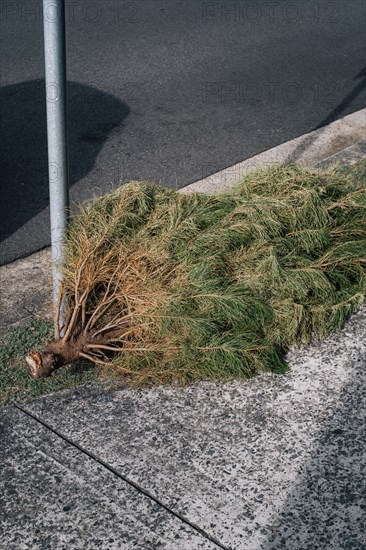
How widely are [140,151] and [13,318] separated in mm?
2428

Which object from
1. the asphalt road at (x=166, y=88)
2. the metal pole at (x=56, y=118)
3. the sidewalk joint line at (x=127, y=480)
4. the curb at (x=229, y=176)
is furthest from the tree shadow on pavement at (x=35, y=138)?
the sidewalk joint line at (x=127, y=480)

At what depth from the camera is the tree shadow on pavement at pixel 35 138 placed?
555 centimetres

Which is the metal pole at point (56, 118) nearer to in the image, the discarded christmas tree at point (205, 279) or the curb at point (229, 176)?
the discarded christmas tree at point (205, 279)

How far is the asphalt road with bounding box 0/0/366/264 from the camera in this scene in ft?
19.9

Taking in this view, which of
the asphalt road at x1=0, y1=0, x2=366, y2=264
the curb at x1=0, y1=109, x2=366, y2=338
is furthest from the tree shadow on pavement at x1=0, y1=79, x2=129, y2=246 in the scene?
the curb at x1=0, y1=109, x2=366, y2=338

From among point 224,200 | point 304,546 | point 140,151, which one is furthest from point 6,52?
point 304,546

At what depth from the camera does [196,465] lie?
3250mm

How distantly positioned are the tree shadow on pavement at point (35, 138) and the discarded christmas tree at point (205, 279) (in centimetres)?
136

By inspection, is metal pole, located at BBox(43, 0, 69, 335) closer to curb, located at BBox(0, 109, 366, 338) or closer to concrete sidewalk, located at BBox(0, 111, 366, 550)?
curb, located at BBox(0, 109, 366, 338)

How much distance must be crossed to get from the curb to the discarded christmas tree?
0.54m

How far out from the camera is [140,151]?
6387mm

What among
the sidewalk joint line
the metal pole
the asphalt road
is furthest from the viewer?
the asphalt road

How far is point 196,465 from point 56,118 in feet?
5.15

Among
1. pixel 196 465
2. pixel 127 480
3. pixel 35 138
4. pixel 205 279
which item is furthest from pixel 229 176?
pixel 127 480
